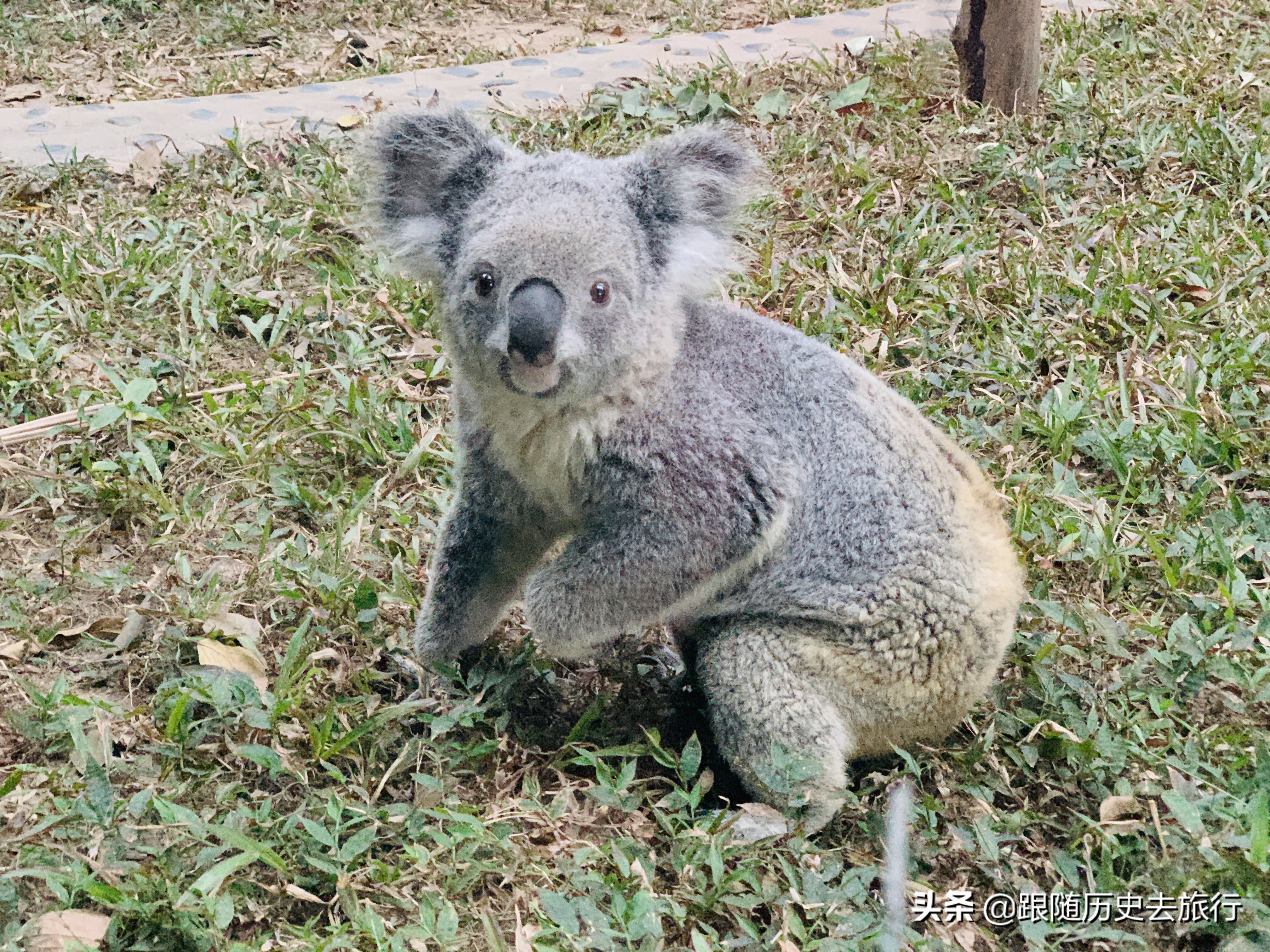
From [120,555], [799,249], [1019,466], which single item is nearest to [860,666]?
[1019,466]

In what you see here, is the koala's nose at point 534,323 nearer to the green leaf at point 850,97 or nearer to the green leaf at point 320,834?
the green leaf at point 320,834

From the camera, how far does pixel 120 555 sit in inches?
132

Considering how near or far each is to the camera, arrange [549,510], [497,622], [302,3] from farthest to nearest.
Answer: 1. [302,3]
2. [497,622]
3. [549,510]

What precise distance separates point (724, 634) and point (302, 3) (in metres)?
5.71

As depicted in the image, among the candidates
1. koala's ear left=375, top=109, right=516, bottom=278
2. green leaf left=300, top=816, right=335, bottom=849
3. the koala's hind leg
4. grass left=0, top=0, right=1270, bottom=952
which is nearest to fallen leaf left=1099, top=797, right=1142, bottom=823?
grass left=0, top=0, right=1270, bottom=952

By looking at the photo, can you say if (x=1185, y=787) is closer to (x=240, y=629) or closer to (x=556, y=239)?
(x=556, y=239)

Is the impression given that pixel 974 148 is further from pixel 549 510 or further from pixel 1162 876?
pixel 1162 876

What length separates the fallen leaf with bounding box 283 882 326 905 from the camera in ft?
7.43

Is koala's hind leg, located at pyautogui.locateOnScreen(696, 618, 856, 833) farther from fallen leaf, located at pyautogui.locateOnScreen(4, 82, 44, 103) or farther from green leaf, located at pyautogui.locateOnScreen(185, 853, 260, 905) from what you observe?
fallen leaf, located at pyautogui.locateOnScreen(4, 82, 44, 103)

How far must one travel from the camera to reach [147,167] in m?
5.03

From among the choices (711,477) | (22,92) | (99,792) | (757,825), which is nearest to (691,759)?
(757,825)

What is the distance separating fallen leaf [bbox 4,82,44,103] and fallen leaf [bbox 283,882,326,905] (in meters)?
4.92

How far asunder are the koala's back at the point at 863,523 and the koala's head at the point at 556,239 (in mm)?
221

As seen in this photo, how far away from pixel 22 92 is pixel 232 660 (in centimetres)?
429
